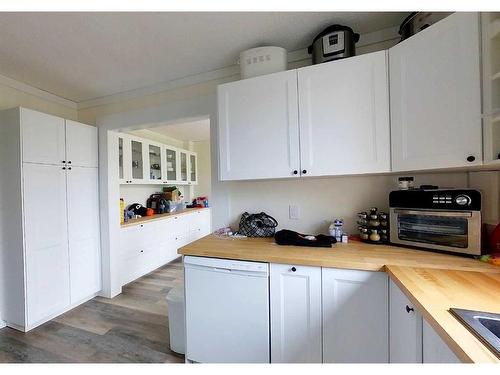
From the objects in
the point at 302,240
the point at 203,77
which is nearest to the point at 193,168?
the point at 203,77

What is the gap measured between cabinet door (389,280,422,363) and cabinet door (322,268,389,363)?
3 centimetres

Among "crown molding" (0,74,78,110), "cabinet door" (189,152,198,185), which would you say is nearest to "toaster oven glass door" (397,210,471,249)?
"crown molding" (0,74,78,110)

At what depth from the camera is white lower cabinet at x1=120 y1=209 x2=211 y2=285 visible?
2801mm

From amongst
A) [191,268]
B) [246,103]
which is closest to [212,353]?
[191,268]

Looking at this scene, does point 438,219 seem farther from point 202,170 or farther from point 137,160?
point 202,170

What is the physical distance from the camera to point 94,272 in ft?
8.33

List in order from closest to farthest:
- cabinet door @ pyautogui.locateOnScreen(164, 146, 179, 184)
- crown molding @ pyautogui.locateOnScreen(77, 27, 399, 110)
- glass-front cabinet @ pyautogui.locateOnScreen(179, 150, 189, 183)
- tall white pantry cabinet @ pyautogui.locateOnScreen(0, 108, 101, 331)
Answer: crown molding @ pyautogui.locateOnScreen(77, 27, 399, 110) → tall white pantry cabinet @ pyautogui.locateOnScreen(0, 108, 101, 331) → cabinet door @ pyautogui.locateOnScreen(164, 146, 179, 184) → glass-front cabinet @ pyautogui.locateOnScreen(179, 150, 189, 183)

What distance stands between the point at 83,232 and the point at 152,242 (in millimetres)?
926

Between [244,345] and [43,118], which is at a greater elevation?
[43,118]

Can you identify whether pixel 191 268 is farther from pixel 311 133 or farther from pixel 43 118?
pixel 43 118

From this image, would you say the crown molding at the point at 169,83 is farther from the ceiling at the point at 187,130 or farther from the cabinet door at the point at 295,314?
the cabinet door at the point at 295,314

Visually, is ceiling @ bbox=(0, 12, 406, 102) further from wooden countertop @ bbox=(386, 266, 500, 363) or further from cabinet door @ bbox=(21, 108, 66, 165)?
wooden countertop @ bbox=(386, 266, 500, 363)

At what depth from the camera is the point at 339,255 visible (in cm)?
127

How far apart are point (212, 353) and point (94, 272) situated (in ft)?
6.23
